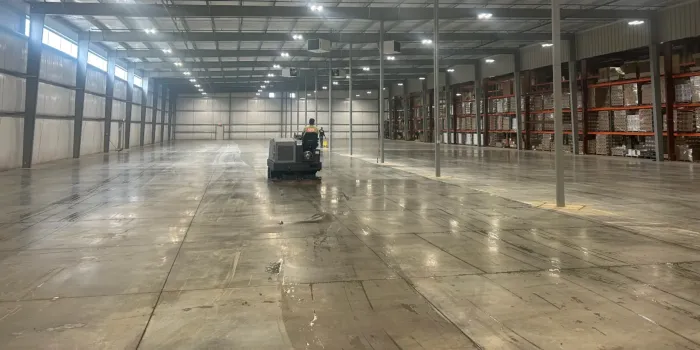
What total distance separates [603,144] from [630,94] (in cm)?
339

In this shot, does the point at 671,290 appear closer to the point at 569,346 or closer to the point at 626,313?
the point at 626,313

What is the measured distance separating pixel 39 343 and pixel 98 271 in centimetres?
202

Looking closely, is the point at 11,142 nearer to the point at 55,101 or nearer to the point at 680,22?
the point at 55,101

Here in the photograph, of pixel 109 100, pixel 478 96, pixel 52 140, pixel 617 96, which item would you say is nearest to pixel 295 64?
pixel 109 100

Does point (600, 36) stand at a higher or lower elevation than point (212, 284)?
higher

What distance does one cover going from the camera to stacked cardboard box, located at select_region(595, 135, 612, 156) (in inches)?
1027

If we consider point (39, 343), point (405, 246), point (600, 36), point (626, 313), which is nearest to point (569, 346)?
point (626, 313)

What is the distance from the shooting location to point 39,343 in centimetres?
362

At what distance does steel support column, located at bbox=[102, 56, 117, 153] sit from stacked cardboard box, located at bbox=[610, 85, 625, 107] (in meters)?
29.1

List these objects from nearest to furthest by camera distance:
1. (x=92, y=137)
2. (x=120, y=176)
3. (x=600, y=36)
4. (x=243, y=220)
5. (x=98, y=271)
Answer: (x=98, y=271) → (x=243, y=220) → (x=120, y=176) → (x=600, y=36) → (x=92, y=137)

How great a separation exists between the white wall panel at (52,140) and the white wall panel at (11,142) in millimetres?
1855

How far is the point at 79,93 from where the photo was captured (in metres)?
24.5

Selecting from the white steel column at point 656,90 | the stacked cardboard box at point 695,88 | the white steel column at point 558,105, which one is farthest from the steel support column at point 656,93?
the white steel column at point 558,105

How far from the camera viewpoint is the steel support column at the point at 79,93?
2456 centimetres
